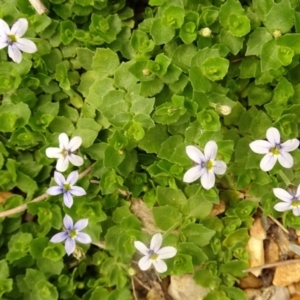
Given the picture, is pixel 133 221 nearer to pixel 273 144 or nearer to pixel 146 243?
pixel 146 243

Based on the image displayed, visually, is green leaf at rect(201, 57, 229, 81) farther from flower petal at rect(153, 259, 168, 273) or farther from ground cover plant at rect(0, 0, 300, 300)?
flower petal at rect(153, 259, 168, 273)

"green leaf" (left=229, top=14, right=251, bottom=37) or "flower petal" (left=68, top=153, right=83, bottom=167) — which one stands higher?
"green leaf" (left=229, top=14, right=251, bottom=37)

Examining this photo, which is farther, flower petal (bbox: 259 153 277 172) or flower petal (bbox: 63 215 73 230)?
flower petal (bbox: 63 215 73 230)

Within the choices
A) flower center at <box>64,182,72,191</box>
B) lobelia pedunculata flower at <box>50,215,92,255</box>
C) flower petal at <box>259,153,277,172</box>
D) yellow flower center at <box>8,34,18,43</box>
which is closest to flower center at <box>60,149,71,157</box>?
flower center at <box>64,182,72,191</box>

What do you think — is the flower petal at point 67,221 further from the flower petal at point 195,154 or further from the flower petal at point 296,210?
the flower petal at point 296,210

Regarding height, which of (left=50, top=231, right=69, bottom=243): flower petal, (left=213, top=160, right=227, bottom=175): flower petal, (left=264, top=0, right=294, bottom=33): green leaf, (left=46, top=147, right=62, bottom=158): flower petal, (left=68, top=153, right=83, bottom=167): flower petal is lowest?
(left=50, top=231, right=69, bottom=243): flower petal

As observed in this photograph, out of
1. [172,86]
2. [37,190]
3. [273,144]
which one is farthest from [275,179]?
[37,190]

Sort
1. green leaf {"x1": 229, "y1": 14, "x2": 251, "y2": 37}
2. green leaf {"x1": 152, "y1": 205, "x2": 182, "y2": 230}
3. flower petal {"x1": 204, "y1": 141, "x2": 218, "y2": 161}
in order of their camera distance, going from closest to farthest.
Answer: flower petal {"x1": 204, "y1": 141, "x2": 218, "y2": 161}
green leaf {"x1": 229, "y1": 14, "x2": 251, "y2": 37}
green leaf {"x1": 152, "y1": 205, "x2": 182, "y2": 230}

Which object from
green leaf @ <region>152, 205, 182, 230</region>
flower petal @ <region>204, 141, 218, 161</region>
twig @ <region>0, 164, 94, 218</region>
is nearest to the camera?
flower petal @ <region>204, 141, 218, 161</region>
